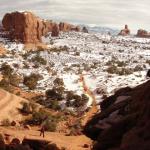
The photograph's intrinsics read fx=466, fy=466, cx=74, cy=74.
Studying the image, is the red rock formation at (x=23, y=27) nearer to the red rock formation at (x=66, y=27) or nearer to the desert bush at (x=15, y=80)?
the red rock formation at (x=66, y=27)

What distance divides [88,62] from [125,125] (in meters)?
89.1

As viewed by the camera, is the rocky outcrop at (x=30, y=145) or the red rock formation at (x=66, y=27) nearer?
the rocky outcrop at (x=30, y=145)

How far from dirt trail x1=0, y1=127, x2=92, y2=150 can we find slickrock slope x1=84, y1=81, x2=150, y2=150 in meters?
12.5

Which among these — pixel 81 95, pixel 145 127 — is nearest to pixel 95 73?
pixel 81 95

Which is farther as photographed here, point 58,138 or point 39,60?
point 39,60

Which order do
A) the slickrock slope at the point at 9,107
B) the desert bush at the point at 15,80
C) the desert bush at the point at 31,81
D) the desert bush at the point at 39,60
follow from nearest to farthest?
the slickrock slope at the point at 9,107, the desert bush at the point at 31,81, the desert bush at the point at 15,80, the desert bush at the point at 39,60

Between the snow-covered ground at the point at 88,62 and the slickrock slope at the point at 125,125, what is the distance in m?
40.5

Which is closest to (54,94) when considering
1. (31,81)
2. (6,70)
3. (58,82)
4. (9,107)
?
(31,81)

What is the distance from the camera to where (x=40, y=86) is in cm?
7044

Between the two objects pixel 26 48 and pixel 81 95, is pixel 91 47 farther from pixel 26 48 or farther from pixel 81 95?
pixel 81 95

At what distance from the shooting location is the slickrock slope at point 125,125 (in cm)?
1650

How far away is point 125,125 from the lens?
18609 mm

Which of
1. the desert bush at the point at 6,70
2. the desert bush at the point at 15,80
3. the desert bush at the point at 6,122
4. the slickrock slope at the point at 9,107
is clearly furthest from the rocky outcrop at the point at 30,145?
the desert bush at the point at 6,70

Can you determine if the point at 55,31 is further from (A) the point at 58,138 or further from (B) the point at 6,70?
(A) the point at 58,138
